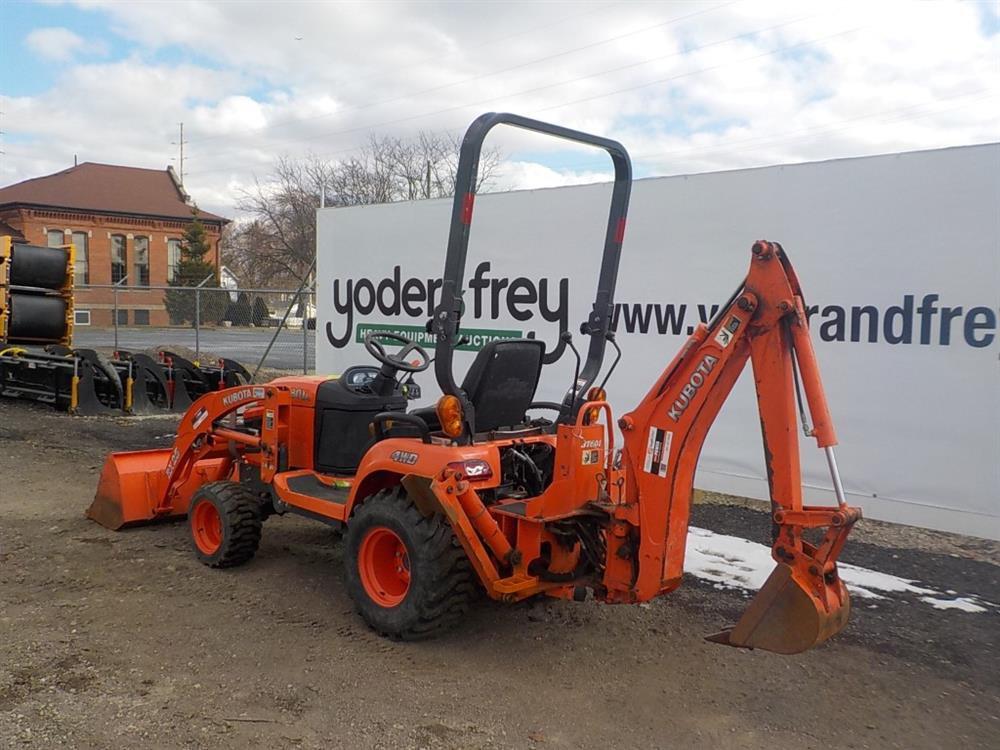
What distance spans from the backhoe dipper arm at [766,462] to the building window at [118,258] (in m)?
48.3

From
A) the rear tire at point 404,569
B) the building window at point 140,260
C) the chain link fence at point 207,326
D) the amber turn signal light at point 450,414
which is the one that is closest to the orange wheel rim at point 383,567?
the rear tire at point 404,569

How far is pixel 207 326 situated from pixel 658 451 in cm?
2946

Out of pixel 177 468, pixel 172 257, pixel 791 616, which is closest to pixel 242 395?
pixel 177 468

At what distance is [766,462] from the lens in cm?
355

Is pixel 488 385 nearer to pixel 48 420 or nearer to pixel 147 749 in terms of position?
pixel 147 749

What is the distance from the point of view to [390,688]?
3.76 metres

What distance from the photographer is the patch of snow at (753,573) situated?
203 inches

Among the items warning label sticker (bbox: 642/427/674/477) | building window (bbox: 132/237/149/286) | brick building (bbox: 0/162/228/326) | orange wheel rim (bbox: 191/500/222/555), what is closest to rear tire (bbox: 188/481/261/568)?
orange wheel rim (bbox: 191/500/222/555)

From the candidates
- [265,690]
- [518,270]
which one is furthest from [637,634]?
[518,270]

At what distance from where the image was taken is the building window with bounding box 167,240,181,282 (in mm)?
48184

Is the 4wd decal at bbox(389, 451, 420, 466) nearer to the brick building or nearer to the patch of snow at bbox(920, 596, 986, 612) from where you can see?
the patch of snow at bbox(920, 596, 986, 612)

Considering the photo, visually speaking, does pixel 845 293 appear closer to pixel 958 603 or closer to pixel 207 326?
pixel 958 603

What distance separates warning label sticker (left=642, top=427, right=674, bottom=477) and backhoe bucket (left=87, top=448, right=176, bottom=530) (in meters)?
3.93

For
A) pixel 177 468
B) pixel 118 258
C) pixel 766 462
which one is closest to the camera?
pixel 766 462
